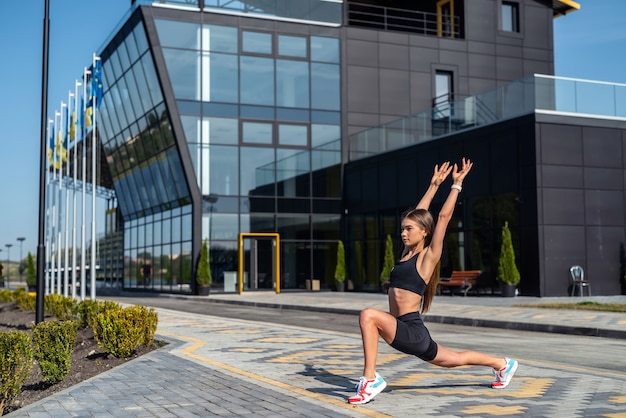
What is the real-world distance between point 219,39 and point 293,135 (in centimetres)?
569

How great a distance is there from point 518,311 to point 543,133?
28.1ft

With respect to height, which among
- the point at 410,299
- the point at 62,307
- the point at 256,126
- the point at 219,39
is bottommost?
the point at 62,307

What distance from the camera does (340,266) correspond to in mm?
38469

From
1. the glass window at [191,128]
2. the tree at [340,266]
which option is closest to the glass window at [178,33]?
the glass window at [191,128]

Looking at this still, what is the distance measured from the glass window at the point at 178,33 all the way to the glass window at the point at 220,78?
Result: 35.3 inches

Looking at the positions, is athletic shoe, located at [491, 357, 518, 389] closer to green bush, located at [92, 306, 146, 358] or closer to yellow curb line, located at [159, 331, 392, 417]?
yellow curb line, located at [159, 331, 392, 417]

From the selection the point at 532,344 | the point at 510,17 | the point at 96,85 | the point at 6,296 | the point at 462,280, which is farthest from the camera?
the point at 510,17

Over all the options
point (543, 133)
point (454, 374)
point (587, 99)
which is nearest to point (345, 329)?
point (454, 374)

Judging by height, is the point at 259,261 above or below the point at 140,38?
below

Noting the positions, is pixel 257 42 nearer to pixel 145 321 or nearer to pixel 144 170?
pixel 144 170

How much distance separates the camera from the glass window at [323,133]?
3928 cm

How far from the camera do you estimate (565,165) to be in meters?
27.1

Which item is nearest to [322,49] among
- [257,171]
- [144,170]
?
[257,171]

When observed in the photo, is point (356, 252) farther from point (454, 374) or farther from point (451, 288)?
point (454, 374)
